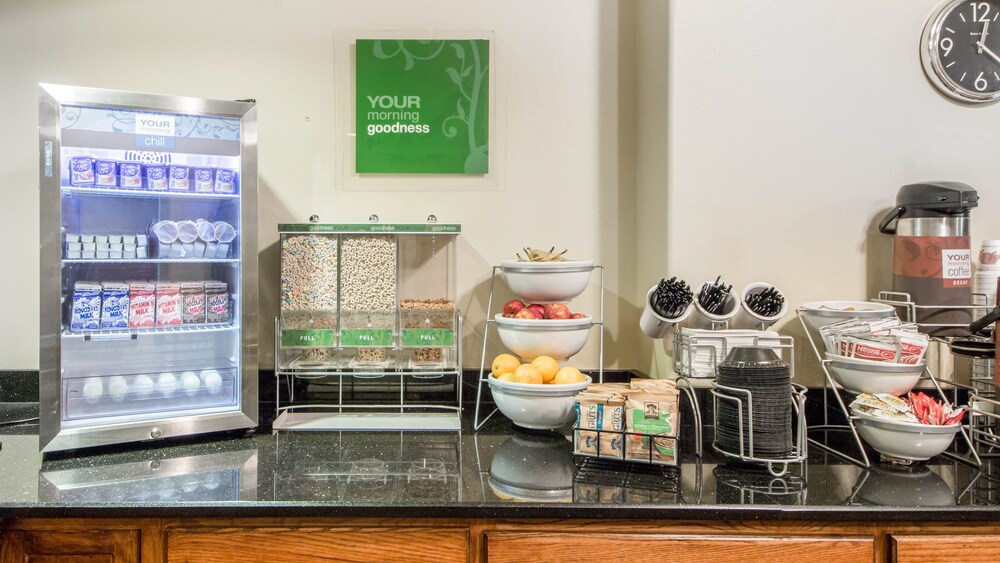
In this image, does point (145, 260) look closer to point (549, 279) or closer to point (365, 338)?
point (365, 338)

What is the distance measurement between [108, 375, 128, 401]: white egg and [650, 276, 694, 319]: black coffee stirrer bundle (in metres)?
1.65

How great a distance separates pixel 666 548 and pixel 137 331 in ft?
5.34

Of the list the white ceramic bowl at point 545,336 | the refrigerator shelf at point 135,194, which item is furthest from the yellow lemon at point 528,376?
the refrigerator shelf at point 135,194

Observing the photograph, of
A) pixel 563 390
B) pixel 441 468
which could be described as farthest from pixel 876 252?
pixel 441 468

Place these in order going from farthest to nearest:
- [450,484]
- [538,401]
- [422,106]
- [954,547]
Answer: [422,106] < [538,401] < [450,484] < [954,547]

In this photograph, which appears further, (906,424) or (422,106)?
(422,106)

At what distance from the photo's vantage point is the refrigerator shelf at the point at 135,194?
178cm

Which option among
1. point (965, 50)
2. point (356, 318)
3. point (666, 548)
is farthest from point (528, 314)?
point (965, 50)

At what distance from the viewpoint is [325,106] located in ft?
7.59

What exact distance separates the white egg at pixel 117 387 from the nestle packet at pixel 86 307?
0.17 meters

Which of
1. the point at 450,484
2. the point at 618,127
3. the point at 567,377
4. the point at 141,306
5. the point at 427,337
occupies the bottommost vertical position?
the point at 450,484

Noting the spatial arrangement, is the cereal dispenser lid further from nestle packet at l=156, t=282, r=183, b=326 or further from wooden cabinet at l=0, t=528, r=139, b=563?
wooden cabinet at l=0, t=528, r=139, b=563

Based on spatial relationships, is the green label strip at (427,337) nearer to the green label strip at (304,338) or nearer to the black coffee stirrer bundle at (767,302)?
the green label strip at (304,338)

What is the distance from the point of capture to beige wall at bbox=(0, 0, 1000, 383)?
2033 millimetres
